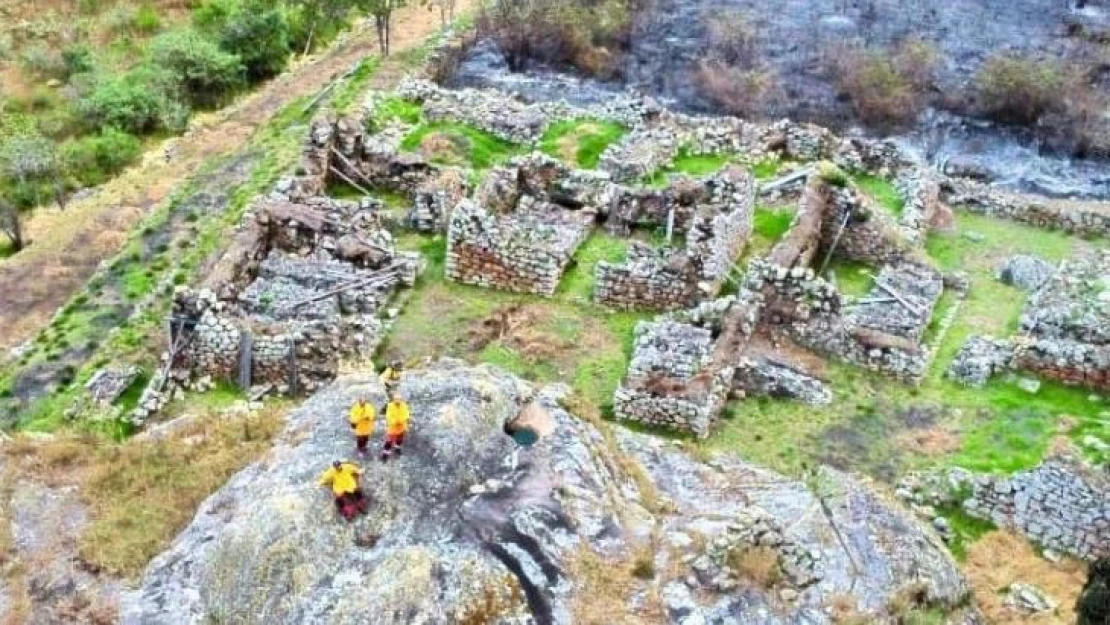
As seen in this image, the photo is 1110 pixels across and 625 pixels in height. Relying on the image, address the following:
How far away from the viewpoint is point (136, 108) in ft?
106

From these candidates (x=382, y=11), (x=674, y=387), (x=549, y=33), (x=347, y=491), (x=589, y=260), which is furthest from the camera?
(x=549, y=33)

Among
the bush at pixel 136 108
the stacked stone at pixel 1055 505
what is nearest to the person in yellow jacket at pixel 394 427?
the stacked stone at pixel 1055 505

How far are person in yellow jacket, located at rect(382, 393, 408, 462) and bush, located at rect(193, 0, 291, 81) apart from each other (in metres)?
24.0

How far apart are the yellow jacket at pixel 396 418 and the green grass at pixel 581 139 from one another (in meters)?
13.8

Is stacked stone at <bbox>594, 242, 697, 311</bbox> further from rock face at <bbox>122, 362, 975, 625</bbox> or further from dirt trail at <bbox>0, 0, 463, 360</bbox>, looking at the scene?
dirt trail at <bbox>0, 0, 463, 360</bbox>

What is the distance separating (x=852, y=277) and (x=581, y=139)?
7.10 m

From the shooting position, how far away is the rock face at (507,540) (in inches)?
482

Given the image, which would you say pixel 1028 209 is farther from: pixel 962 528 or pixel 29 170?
pixel 29 170

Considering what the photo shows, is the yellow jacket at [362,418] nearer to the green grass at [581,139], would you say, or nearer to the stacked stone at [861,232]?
the stacked stone at [861,232]

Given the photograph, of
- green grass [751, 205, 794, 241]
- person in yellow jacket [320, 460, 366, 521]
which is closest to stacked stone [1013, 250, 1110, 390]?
green grass [751, 205, 794, 241]

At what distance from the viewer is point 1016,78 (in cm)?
3106

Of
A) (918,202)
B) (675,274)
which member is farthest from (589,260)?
(918,202)

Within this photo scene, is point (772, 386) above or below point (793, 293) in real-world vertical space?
below

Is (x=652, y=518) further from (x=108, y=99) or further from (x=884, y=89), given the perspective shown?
(x=108, y=99)
